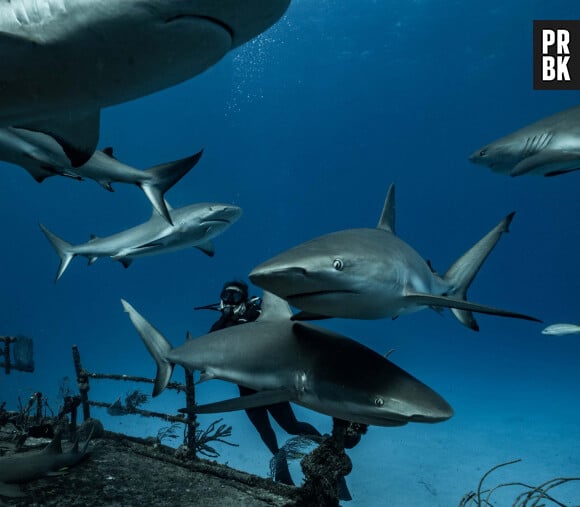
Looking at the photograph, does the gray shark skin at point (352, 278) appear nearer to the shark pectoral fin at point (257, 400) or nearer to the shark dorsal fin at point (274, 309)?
the shark dorsal fin at point (274, 309)

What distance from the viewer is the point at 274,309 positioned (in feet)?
9.91

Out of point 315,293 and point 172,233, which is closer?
point 315,293

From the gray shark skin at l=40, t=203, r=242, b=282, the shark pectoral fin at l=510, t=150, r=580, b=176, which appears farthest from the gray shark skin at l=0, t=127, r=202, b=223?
the shark pectoral fin at l=510, t=150, r=580, b=176

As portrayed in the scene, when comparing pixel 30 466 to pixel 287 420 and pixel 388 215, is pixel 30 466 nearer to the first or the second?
pixel 287 420

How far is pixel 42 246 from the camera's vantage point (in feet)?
335

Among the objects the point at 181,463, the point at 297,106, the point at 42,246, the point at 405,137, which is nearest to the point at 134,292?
the point at 42,246

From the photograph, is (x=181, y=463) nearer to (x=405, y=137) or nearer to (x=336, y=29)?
(x=336, y=29)

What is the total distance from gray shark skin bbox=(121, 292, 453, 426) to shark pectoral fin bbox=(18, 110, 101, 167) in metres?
1.44

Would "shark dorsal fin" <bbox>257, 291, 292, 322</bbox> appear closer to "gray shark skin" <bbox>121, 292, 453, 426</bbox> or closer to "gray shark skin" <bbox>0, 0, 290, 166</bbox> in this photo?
"gray shark skin" <bbox>121, 292, 453, 426</bbox>

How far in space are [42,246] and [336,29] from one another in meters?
86.1

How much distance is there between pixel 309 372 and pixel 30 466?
3.13 metres

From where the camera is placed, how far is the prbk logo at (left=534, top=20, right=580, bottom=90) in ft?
21.7

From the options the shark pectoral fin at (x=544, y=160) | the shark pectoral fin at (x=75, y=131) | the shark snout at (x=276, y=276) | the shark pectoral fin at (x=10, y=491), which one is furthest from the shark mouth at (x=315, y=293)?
the shark pectoral fin at (x=10, y=491)

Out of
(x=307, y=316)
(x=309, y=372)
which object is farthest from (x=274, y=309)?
(x=309, y=372)
